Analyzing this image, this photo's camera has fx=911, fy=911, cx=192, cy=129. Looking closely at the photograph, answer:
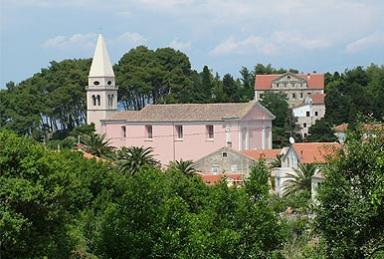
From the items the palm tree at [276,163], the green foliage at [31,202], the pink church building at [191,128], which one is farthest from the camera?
the pink church building at [191,128]

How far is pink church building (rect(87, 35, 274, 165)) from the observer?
2662 inches

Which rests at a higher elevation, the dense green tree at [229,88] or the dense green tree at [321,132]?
the dense green tree at [229,88]

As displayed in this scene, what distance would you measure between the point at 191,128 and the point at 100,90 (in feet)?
37.0

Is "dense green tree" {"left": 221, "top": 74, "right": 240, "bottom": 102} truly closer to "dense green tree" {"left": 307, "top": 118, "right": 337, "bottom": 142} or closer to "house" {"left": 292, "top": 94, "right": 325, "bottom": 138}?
"house" {"left": 292, "top": 94, "right": 325, "bottom": 138}

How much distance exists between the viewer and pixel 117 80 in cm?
8850

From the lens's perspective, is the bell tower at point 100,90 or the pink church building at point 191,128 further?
the bell tower at point 100,90

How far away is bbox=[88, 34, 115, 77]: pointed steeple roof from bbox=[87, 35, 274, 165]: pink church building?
5614 millimetres

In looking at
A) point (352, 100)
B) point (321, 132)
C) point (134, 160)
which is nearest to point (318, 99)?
point (352, 100)

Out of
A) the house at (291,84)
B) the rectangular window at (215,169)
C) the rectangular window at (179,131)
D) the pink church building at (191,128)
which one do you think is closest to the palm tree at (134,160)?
the rectangular window at (215,169)

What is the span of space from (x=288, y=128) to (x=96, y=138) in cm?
2974

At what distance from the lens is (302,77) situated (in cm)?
10906

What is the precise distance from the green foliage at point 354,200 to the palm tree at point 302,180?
92.8 feet

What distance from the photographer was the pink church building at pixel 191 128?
222 feet

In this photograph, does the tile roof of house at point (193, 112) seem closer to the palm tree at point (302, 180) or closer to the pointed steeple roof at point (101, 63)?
the pointed steeple roof at point (101, 63)
